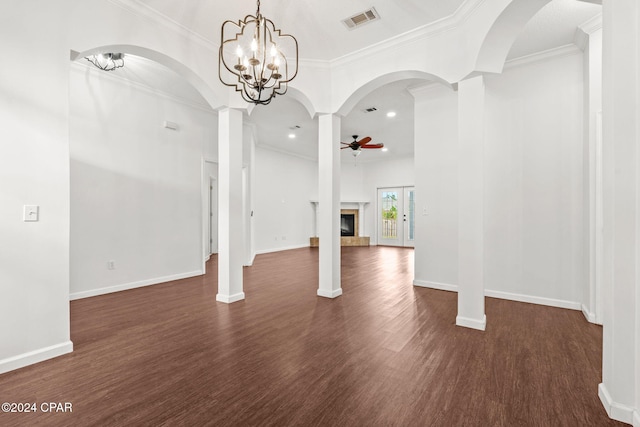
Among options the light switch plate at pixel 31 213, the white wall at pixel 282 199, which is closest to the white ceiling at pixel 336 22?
the light switch plate at pixel 31 213

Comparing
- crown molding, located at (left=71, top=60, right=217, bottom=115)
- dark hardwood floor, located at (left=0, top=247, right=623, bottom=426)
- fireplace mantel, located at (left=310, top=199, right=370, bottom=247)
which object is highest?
crown molding, located at (left=71, top=60, right=217, bottom=115)

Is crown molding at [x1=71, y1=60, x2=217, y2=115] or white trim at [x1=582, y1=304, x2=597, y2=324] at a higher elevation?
crown molding at [x1=71, y1=60, x2=217, y2=115]

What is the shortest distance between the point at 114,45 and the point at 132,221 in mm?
2678

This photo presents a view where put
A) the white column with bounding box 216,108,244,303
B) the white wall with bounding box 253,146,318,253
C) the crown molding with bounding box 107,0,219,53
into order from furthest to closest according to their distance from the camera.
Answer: the white wall with bounding box 253,146,318,253, the white column with bounding box 216,108,244,303, the crown molding with bounding box 107,0,219,53

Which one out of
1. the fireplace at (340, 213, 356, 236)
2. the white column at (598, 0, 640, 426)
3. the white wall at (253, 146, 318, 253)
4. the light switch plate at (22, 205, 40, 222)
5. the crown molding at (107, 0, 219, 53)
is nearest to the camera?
the white column at (598, 0, 640, 426)

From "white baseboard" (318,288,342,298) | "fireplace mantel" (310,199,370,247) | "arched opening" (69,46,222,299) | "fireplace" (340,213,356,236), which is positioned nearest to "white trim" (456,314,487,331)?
"white baseboard" (318,288,342,298)

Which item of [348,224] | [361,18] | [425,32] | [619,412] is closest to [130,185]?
[361,18]

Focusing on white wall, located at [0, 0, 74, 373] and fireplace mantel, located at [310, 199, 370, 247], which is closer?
white wall, located at [0, 0, 74, 373]

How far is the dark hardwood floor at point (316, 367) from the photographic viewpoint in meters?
1.74

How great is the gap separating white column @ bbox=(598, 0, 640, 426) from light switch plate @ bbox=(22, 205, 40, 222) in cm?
392

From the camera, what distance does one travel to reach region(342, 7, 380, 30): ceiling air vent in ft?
10.0

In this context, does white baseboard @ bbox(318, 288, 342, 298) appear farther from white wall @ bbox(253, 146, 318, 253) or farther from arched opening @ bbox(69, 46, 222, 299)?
white wall @ bbox(253, 146, 318, 253)

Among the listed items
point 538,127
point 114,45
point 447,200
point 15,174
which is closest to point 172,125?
point 114,45

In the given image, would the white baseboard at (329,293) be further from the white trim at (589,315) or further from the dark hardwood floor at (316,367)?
the white trim at (589,315)
